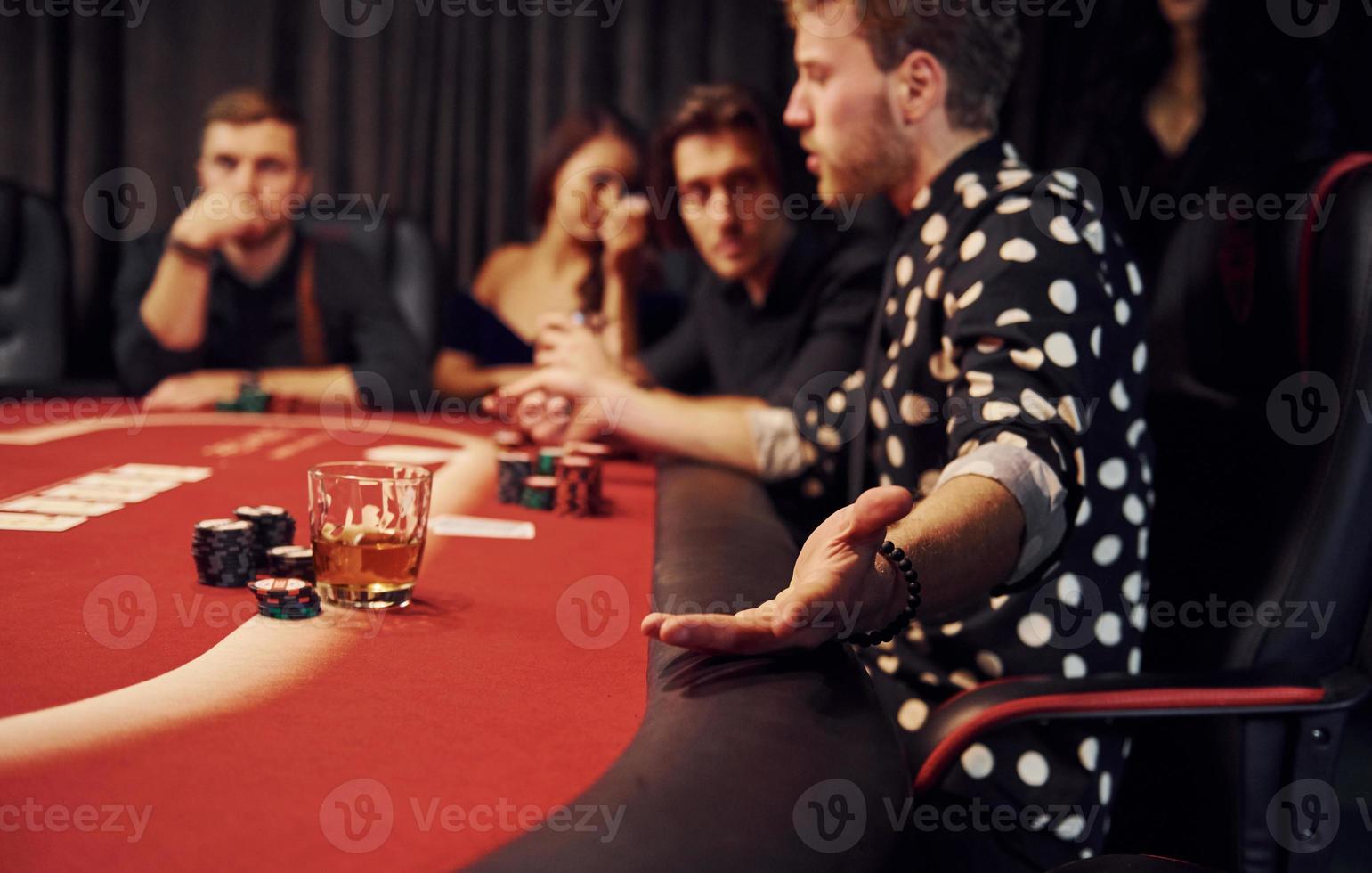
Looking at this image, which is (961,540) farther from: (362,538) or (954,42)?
(954,42)

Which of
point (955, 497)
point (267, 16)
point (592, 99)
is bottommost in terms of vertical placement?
point (955, 497)

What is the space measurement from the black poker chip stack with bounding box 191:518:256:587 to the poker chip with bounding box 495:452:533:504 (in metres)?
0.51

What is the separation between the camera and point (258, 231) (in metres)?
3.00

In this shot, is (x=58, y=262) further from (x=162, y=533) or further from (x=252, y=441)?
(x=162, y=533)

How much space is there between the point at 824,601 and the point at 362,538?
0.39 meters

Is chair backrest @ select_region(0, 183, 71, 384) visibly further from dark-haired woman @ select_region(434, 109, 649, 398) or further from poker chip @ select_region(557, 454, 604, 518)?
poker chip @ select_region(557, 454, 604, 518)

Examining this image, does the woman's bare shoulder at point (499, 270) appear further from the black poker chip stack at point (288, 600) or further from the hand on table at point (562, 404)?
the black poker chip stack at point (288, 600)

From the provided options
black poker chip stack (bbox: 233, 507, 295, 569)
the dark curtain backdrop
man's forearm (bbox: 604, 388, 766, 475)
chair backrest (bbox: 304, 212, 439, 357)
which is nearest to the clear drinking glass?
black poker chip stack (bbox: 233, 507, 295, 569)

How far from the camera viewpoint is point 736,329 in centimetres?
249

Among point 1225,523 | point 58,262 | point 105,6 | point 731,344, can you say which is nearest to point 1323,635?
point 1225,523

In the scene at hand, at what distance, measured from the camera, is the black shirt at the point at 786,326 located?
6.91ft

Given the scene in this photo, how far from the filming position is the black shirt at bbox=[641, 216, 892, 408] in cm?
211

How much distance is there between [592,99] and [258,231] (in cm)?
142

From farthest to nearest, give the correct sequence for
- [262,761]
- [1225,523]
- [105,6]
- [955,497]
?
[105,6] → [1225,523] → [955,497] → [262,761]
